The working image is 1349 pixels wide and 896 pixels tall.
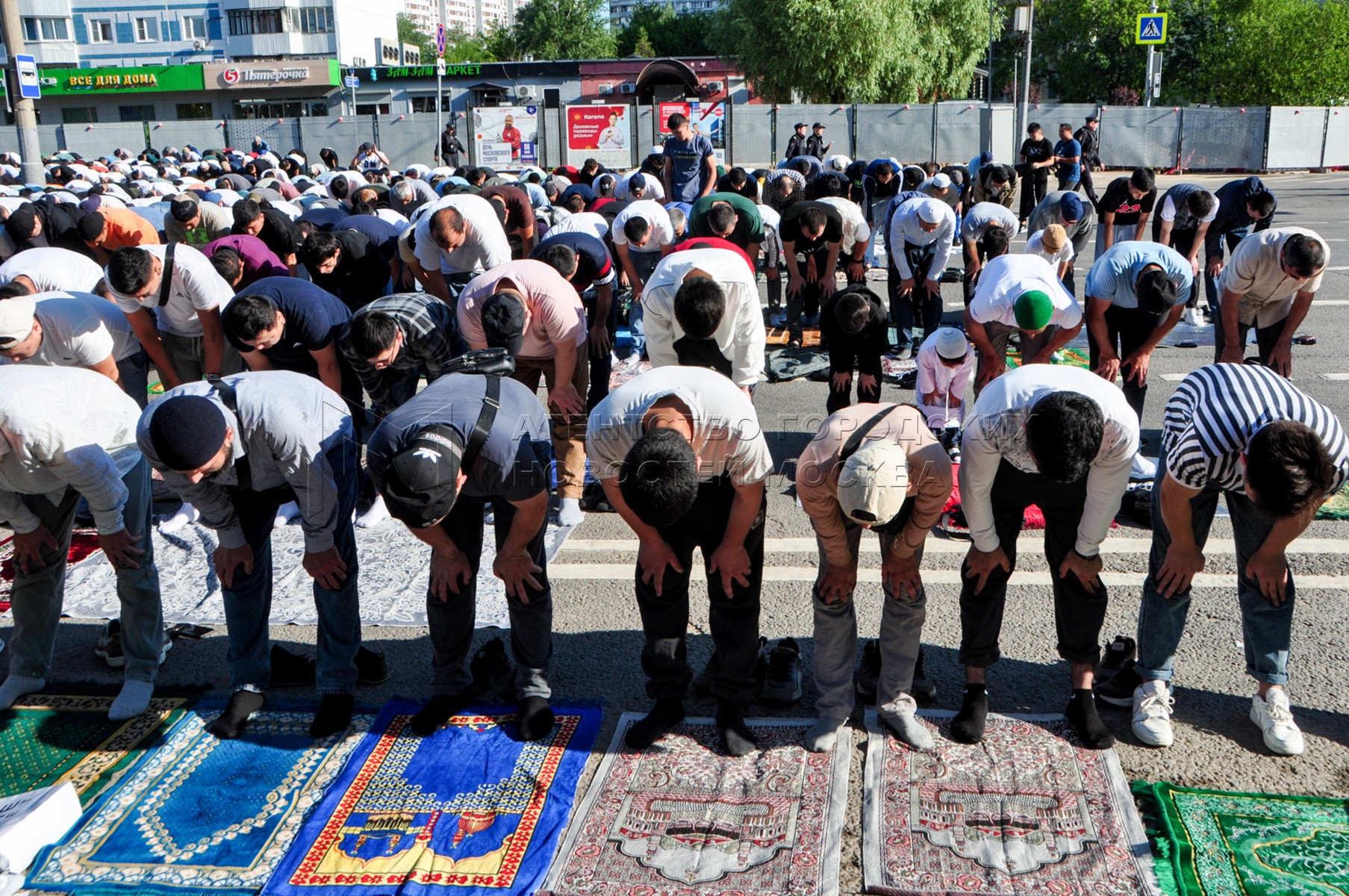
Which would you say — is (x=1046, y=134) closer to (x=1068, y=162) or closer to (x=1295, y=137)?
(x=1295, y=137)

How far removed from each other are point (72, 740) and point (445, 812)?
1563mm

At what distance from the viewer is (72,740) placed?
3.80m

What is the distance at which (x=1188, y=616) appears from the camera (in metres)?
4.36

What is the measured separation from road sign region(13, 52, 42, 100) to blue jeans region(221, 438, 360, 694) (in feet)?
41.0

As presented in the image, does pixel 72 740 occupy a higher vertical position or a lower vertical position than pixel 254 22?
lower

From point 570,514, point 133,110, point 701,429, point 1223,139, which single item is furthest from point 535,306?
point 133,110

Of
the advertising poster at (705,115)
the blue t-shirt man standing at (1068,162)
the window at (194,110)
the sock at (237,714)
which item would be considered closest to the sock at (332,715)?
the sock at (237,714)

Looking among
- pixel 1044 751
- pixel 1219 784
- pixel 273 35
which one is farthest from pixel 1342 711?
pixel 273 35

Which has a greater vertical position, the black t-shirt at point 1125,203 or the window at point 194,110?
the window at point 194,110

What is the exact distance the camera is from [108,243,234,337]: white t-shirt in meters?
5.53

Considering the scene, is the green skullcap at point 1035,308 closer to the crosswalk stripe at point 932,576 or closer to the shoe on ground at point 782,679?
the crosswalk stripe at point 932,576

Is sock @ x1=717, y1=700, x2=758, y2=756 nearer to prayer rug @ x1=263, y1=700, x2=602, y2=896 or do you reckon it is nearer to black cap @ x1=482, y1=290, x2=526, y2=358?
prayer rug @ x1=263, y1=700, x2=602, y2=896

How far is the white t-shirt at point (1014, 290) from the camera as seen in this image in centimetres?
603

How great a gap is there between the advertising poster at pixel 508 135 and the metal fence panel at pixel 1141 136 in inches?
586
